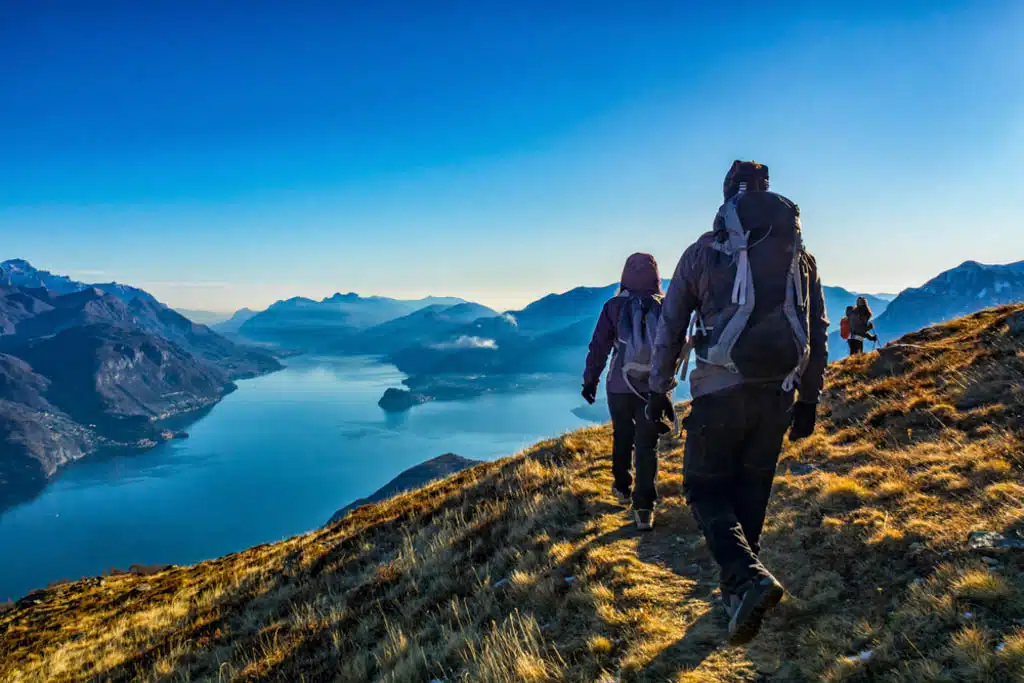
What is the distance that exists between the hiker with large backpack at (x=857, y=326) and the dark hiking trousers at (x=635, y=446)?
14267 mm

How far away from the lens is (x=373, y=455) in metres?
196

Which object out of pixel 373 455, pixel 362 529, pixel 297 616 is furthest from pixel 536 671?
pixel 373 455

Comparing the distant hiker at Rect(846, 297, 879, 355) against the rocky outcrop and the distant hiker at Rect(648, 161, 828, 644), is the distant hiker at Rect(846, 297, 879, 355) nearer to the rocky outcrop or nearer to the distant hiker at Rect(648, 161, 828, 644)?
the distant hiker at Rect(648, 161, 828, 644)

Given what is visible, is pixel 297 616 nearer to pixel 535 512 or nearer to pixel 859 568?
pixel 535 512

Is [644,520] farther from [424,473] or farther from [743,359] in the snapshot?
[424,473]

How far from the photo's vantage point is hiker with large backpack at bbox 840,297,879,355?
17.9m

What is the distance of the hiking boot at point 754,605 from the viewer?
124 inches

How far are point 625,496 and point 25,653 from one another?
41.0 feet

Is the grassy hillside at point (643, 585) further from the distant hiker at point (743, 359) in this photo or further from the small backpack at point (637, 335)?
the small backpack at point (637, 335)

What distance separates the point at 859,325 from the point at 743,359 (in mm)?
18198

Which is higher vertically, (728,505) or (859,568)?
(728,505)

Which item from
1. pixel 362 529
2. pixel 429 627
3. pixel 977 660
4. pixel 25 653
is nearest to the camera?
pixel 977 660

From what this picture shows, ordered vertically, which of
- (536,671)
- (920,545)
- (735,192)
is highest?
(735,192)

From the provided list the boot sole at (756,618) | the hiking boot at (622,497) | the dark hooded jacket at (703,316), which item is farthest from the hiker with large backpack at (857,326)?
the boot sole at (756,618)
